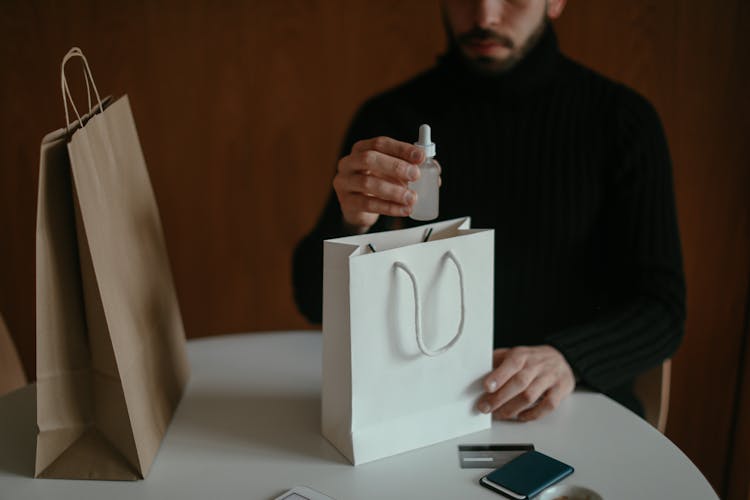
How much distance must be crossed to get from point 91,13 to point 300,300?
96 cm

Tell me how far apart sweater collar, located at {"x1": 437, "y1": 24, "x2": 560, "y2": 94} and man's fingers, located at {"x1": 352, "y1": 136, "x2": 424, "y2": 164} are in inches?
23.6

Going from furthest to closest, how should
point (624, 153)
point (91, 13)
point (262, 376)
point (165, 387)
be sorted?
point (91, 13) → point (624, 153) → point (262, 376) → point (165, 387)

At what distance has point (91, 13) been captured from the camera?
1.85 m

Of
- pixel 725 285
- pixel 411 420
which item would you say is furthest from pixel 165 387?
pixel 725 285

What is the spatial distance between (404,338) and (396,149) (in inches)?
9.4

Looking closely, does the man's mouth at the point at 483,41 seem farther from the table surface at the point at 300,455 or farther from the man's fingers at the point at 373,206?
the table surface at the point at 300,455

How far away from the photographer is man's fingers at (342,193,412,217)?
97cm

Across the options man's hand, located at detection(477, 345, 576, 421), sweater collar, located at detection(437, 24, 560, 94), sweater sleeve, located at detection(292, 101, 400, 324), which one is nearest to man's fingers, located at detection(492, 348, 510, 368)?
man's hand, located at detection(477, 345, 576, 421)

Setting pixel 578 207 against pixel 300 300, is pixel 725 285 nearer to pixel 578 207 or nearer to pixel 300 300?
pixel 578 207

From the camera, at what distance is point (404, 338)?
0.89m

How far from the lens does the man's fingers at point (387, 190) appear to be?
955 mm

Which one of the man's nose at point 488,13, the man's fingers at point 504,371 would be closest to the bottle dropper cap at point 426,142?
the man's fingers at point 504,371

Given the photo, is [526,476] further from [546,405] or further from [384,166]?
[384,166]

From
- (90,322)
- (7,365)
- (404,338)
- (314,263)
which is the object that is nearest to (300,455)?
(404,338)
